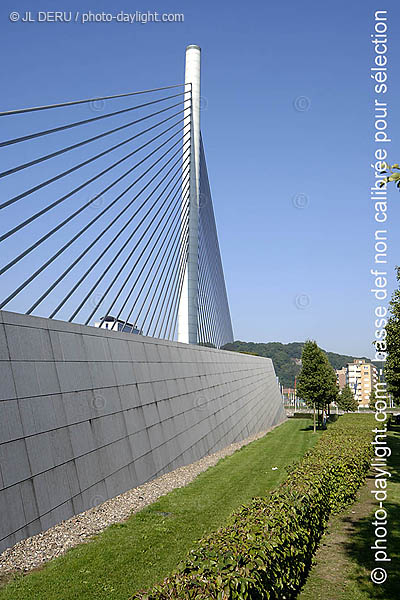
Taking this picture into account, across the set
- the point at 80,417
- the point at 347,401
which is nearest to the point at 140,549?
the point at 80,417

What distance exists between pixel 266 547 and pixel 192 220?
15874mm

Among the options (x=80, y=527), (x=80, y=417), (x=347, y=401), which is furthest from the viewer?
(x=347, y=401)

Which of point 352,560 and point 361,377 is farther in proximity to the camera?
point 361,377

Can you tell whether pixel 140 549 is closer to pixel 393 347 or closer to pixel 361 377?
pixel 393 347

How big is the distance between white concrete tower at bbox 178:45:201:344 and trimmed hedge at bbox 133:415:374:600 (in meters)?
10.8

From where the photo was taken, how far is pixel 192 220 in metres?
20.0

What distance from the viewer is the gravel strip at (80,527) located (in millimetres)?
6473

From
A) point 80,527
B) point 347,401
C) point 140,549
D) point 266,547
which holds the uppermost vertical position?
point 266,547

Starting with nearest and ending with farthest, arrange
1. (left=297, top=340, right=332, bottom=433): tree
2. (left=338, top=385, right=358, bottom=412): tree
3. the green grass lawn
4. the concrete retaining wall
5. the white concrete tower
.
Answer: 1. the green grass lawn
2. the concrete retaining wall
3. the white concrete tower
4. (left=297, top=340, right=332, bottom=433): tree
5. (left=338, top=385, right=358, bottom=412): tree

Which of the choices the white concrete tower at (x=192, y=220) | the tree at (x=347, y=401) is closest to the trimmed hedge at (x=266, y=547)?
the white concrete tower at (x=192, y=220)

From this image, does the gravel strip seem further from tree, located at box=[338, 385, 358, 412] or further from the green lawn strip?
tree, located at box=[338, 385, 358, 412]

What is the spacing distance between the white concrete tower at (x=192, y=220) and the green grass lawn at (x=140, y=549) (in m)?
8.59

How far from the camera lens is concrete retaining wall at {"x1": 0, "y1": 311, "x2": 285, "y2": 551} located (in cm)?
734

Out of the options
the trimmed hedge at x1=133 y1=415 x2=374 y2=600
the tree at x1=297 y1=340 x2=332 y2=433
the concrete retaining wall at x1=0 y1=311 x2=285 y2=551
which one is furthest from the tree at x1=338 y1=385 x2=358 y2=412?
the trimmed hedge at x1=133 y1=415 x2=374 y2=600
